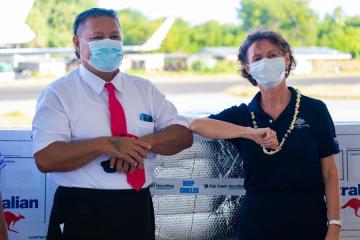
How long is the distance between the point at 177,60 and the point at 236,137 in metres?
18.5

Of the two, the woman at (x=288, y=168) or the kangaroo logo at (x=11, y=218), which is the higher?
the woman at (x=288, y=168)

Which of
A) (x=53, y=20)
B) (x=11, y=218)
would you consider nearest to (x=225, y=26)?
(x=53, y=20)

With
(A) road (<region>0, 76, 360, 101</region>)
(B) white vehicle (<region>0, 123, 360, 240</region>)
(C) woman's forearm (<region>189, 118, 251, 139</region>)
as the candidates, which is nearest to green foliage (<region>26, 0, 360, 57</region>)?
(A) road (<region>0, 76, 360, 101</region>)

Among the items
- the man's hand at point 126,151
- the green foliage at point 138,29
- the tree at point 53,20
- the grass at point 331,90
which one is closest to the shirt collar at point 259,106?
the man's hand at point 126,151

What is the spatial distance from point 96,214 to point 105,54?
0.62m

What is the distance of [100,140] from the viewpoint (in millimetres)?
2223

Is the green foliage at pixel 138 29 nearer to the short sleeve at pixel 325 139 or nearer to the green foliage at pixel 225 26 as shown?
the green foliage at pixel 225 26

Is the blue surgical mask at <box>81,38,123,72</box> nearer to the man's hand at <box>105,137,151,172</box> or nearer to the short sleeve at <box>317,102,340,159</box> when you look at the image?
the man's hand at <box>105,137,151,172</box>

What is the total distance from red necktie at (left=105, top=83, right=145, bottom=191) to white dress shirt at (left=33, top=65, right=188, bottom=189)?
0.7 inches

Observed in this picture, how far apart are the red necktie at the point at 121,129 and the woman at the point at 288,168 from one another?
12.2 inches

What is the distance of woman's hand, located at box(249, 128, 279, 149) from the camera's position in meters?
A: 2.25

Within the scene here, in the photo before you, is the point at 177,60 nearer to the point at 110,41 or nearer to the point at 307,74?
the point at 307,74

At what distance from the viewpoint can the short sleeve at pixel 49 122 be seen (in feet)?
7.28

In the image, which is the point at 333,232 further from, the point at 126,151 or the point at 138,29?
the point at 138,29
